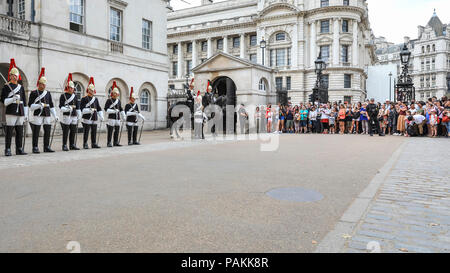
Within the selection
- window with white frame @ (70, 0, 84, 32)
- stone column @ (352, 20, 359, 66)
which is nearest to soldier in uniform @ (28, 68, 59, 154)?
window with white frame @ (70, 0, 84, 32)

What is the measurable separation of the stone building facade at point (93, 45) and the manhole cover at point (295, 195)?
17458 millimetres

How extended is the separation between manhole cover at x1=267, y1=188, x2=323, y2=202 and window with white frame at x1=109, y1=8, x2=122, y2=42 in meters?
21.7

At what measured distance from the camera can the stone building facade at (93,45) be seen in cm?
1888

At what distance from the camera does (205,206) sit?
4746 mm

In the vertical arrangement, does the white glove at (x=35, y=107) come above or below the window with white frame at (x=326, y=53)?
below

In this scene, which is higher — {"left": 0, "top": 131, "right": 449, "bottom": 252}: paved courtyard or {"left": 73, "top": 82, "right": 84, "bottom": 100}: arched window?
{"left": 73, "top": 82, "right": 84, "bottom": 100}: arched window

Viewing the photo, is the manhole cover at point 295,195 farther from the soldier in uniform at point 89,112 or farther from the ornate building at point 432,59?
the ornate building at point 432,59

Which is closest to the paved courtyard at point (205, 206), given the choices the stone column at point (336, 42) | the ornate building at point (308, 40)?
the ornate building at point (308, 40)

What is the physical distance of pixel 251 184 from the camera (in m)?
6.22

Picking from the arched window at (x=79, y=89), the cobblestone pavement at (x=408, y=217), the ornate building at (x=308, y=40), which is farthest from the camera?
the ornate building at (x=308, y=40)

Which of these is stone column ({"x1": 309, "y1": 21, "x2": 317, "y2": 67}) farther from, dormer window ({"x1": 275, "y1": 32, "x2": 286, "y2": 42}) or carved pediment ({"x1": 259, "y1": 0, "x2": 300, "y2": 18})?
dormer window ({"x1": 275, "y1": 32, "x2": 286, "y2": 42})

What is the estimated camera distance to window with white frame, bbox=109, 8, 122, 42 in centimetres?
2416
